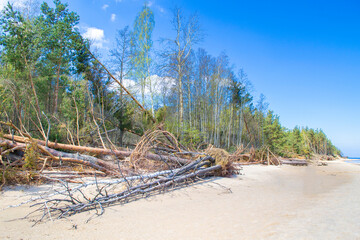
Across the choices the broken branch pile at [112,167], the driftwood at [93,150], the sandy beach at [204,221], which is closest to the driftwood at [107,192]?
the broken branch pile at [112,167]

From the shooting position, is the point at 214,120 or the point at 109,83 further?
the point at 214,120

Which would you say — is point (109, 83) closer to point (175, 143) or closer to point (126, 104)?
point (126, 104)

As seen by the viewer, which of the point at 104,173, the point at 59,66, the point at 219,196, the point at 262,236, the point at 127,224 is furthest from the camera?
the point at 59,66

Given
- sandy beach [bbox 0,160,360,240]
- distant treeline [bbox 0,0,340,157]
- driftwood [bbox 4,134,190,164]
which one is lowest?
sandy beach [bbox 0,160,360,240]

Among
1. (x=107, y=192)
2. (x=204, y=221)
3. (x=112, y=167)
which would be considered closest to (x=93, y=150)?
(x=112, y=167)

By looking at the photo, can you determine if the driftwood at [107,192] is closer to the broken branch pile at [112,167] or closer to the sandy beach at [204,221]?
the broken branch pile at [112,167]

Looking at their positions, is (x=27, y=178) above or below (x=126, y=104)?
below

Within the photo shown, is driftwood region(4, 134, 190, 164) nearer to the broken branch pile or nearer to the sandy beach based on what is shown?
the broken branch pile

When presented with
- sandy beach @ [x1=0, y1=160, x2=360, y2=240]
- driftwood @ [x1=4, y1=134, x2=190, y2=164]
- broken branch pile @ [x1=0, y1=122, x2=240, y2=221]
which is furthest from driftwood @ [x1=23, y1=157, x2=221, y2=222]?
driftwood @ [x1=4, y1=134, x2=190, y2=164]

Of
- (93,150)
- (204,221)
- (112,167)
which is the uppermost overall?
(93,150)

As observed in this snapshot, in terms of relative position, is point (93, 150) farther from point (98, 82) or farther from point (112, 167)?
point (98, 82)

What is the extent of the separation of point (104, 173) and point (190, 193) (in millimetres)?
2464

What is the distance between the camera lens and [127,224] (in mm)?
2148

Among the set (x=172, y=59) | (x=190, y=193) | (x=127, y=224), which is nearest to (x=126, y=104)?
(x=172, y=59)
